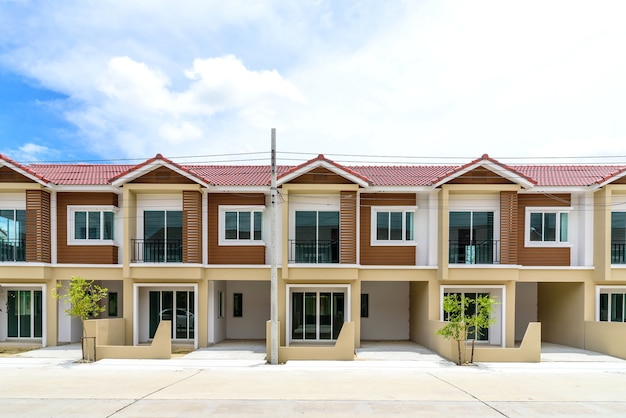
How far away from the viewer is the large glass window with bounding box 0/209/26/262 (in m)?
18.8

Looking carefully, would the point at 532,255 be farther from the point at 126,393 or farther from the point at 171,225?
the point at 126,393

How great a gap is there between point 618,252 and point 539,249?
9.63ft

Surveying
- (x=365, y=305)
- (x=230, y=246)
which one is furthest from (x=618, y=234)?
(x=230, y=246)

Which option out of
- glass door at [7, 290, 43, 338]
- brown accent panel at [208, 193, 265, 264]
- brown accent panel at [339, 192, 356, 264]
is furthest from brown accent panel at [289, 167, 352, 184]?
glass door at [7, 290, 43, 338]

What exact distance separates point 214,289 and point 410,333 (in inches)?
323

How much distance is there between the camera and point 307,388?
39.1 feet

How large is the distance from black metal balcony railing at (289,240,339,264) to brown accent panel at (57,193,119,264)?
6.75 metres

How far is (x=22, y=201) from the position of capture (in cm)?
1875

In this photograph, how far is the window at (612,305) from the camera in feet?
62.8

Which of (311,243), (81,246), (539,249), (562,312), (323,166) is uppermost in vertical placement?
(323,166)

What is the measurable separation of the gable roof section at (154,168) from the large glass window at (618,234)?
15351mm

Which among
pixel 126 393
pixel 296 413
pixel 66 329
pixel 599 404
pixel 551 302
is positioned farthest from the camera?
pixel 551 302

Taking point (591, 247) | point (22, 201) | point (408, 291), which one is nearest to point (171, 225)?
point (22, 201)

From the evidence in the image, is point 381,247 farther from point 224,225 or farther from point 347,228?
point 224,225
